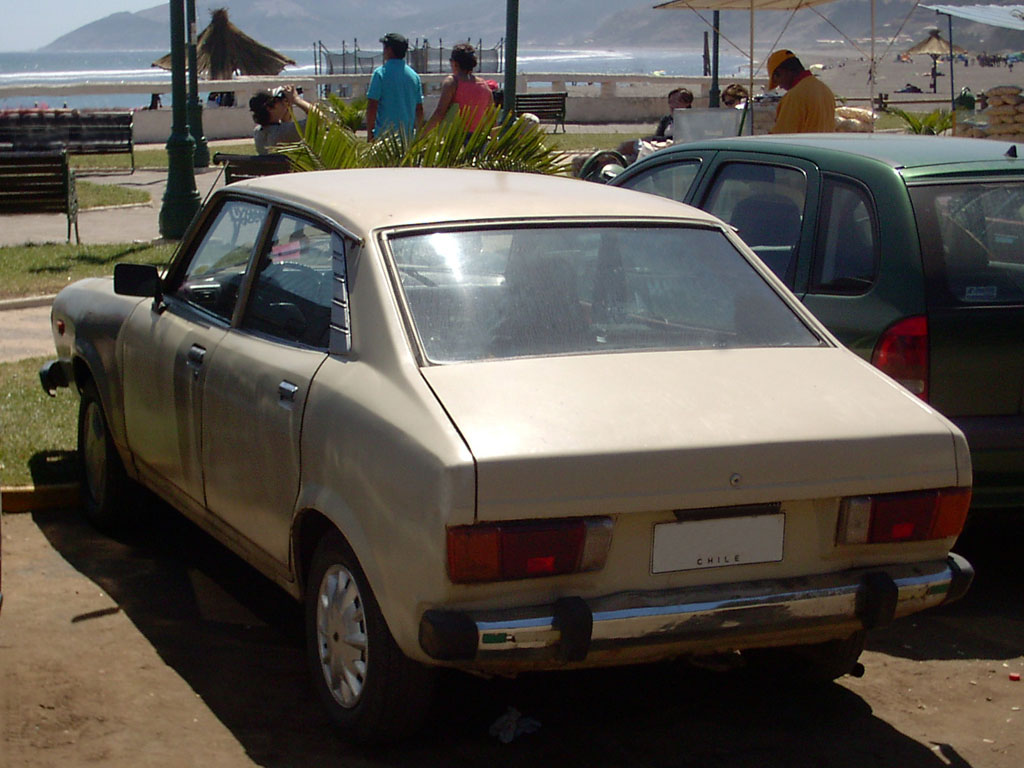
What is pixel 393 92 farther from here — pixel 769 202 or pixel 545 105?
pixel 545 105

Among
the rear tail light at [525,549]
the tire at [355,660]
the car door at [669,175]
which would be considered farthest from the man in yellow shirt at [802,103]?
the rear tail light at [525,549]

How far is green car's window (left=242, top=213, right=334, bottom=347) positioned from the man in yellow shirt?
5.89 meters

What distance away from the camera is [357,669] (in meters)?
4.11

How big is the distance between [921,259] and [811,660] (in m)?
1.66

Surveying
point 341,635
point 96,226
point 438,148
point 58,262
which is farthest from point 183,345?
point 96,226

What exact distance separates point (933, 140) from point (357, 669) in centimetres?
375

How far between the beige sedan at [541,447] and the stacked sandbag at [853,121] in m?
13.1

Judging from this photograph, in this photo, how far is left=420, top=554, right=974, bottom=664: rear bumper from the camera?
11.9 feet

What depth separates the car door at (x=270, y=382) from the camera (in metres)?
4.43

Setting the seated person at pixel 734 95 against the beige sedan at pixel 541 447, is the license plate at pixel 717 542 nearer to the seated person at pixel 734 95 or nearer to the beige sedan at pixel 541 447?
the beige sedan at pixel 541 447

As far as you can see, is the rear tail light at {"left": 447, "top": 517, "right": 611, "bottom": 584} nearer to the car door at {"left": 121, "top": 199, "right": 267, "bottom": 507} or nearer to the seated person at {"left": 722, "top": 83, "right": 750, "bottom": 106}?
the car door at {"left": 121, "top": 199, "right": 267, "bottom": 507}

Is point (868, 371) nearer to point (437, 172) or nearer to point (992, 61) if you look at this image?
point (437, 172)

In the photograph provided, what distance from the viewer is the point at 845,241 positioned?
5.82 meters

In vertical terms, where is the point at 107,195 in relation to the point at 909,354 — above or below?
below
